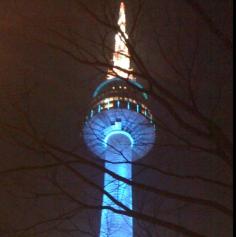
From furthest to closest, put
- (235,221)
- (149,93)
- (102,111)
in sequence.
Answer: (102,111) → (149,93) → (235,221)

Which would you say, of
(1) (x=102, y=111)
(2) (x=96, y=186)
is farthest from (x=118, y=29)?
(1) (x=102, y=111)

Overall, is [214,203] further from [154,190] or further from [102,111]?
[102,111]

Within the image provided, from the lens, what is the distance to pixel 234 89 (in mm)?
6074

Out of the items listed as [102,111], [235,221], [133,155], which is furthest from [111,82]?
[235,221]

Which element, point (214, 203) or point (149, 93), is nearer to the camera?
point (214, 203)

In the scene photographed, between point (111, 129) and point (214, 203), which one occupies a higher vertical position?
point (111, 129)

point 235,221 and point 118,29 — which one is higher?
point 118,29

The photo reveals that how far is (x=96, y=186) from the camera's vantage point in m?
8.17

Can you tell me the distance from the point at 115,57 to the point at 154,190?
3180mm

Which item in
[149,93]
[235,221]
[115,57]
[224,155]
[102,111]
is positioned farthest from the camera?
[102,111]

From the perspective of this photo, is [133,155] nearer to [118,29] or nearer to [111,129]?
[111,129]

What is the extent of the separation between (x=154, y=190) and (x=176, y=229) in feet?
2.12

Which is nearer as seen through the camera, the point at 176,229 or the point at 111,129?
the point at 176,229

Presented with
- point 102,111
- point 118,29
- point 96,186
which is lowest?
point 96,186
